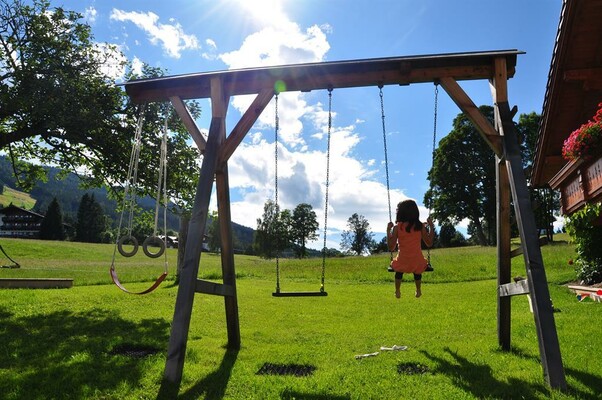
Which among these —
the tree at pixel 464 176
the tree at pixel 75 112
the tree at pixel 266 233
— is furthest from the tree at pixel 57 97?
the tree at pixel 266 233

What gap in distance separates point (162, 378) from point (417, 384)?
330cm

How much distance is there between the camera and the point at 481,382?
213 inches

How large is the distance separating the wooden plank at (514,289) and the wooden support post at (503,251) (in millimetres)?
187

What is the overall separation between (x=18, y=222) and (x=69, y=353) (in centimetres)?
12601

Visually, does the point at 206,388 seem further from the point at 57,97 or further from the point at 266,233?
the point at 266,233

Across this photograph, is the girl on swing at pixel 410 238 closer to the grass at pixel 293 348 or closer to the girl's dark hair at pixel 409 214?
the girl's dark hair at pixel 409 214

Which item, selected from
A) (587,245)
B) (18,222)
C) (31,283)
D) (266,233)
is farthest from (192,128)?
(18,222)

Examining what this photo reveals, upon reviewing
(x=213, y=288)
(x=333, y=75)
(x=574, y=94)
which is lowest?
(x=213, y=288)

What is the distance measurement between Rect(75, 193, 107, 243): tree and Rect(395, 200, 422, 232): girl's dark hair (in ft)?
304

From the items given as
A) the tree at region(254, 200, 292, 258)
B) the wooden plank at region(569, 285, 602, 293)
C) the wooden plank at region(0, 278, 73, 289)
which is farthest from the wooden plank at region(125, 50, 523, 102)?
the tree at region(254, 200, 292, 258)

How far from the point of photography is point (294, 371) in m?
6.24

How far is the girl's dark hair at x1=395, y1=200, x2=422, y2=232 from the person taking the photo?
7410 mm

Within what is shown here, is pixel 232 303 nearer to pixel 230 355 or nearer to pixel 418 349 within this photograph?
pixel 230 355

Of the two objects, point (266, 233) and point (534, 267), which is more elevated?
point (266, 233)
